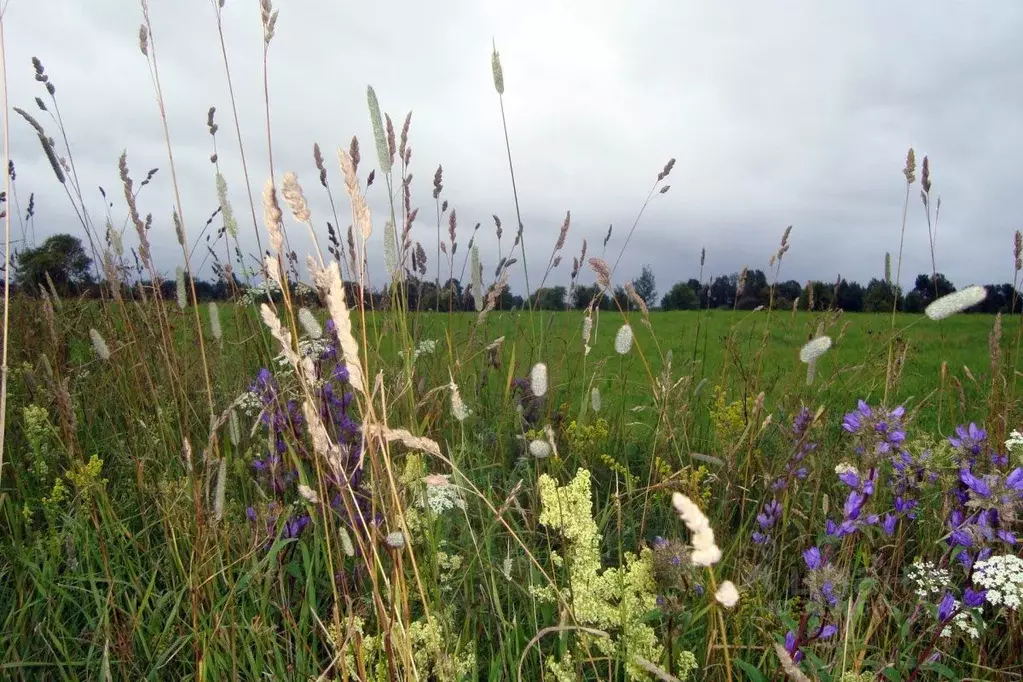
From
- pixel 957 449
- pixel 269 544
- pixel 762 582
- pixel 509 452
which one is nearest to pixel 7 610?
pixel 269 544

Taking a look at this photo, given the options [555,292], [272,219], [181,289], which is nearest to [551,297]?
[555,292]

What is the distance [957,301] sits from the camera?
5.60ft

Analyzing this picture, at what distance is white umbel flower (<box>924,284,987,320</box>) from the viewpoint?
1692mm

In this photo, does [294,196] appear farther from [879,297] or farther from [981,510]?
[879,297]

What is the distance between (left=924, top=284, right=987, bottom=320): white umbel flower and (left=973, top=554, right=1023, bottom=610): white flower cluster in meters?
0.55

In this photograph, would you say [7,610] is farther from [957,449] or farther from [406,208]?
[957,449]

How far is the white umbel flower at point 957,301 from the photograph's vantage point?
1692 millimetres

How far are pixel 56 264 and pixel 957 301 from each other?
23.2ft

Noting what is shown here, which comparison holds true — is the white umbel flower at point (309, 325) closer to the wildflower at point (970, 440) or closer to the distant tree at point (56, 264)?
the wildflower at point (970, 440)

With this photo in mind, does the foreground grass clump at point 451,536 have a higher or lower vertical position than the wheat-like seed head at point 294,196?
lower

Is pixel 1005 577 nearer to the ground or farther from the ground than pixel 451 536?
farther from the ground

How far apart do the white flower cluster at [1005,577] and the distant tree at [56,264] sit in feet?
20.9

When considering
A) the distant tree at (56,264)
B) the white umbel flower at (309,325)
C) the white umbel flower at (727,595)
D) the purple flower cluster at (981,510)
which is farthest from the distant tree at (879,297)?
the distant tree at (56,264)

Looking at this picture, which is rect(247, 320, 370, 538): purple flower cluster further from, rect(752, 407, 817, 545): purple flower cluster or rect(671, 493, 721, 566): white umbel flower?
rect(671, 493, 721, 566): white umbel flower
